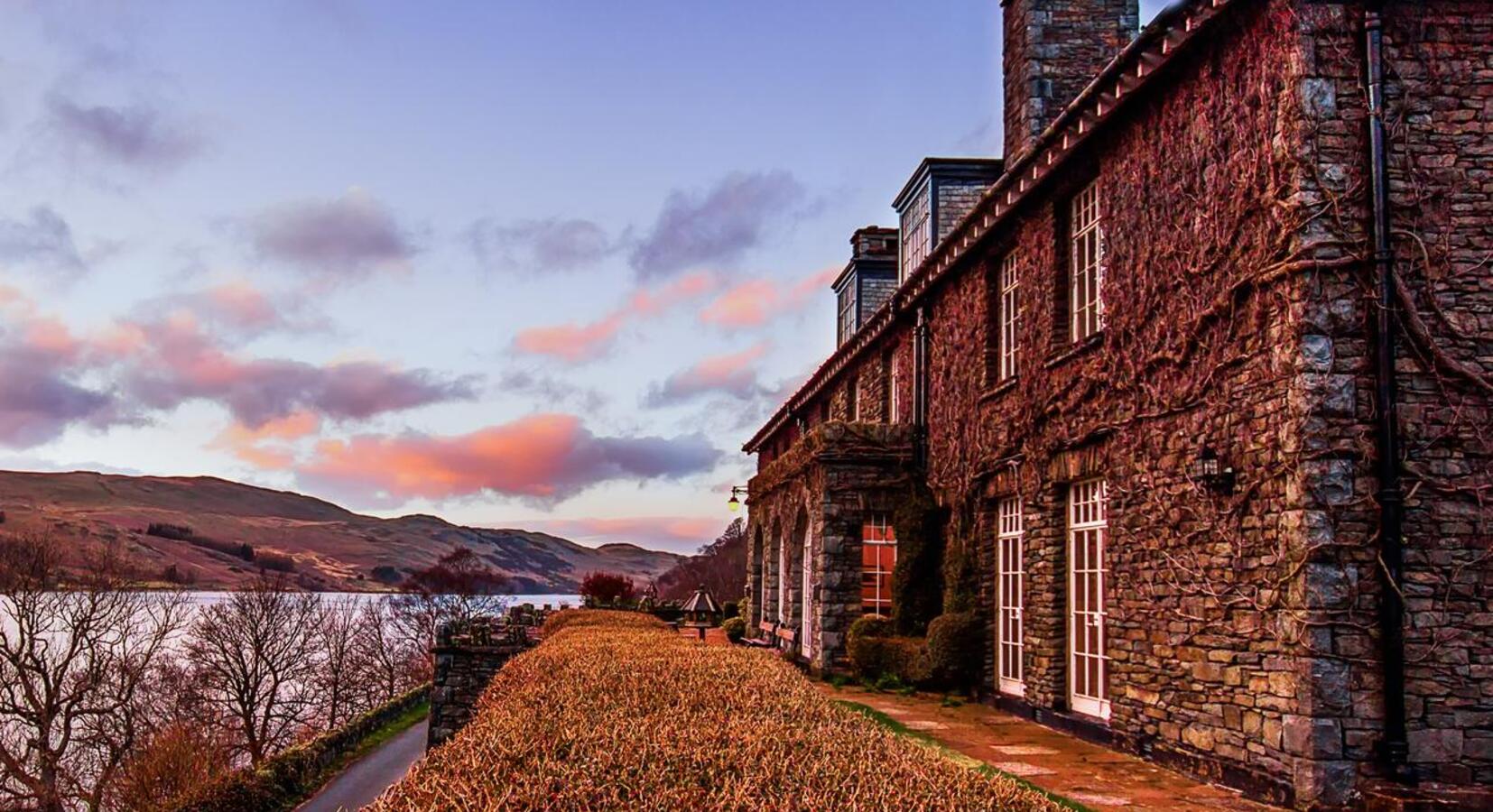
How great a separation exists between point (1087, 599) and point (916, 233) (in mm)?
9634

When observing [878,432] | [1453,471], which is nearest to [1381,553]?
[1453,471]

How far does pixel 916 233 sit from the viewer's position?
20.2 m

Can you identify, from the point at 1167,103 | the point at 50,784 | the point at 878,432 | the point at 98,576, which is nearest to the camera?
the point at 1167,103

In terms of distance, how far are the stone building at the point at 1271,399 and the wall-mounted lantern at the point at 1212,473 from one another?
0.02 m

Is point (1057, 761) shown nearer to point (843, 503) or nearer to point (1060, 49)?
point (843, 503)

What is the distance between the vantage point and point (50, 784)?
3403 cm

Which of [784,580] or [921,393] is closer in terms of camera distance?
[921,393]

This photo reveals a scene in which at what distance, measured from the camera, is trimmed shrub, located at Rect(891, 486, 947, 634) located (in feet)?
55.2

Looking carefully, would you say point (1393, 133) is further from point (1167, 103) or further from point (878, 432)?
point (878, 432)

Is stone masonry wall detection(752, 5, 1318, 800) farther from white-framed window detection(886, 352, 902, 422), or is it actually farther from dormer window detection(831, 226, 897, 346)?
dormer window detection(831, 226, 897, 346)

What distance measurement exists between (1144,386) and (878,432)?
7530mm

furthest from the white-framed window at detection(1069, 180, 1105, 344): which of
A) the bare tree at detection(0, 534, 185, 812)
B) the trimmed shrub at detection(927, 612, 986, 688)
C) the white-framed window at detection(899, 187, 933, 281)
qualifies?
the bare tree at detection(0, 534, 185, 812)

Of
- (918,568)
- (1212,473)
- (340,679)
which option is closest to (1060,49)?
(918,568)

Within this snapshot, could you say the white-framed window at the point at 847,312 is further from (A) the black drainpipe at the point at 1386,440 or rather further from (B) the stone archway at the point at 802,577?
(A) the black drainpipe at the point at 1386,440
